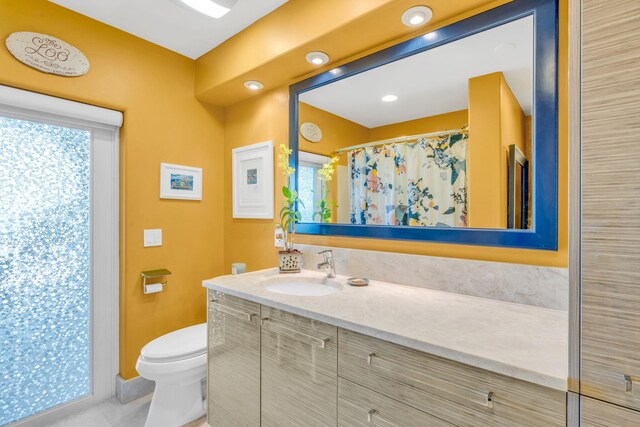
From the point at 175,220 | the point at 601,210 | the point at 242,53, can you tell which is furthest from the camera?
the point at 175,220

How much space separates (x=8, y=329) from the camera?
174cm

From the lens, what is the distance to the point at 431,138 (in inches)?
60.1

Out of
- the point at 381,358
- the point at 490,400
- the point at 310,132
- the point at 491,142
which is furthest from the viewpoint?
the point at 310,132

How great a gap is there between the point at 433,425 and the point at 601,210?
71cm

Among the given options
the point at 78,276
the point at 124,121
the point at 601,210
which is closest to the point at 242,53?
the point at 124,121

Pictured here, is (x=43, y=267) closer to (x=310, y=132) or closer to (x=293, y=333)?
(x=293, y=333)

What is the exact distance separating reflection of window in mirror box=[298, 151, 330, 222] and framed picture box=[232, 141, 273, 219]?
0.98 ft

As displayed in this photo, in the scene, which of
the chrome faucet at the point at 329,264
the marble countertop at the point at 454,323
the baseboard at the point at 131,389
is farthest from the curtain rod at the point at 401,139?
the baseboard at the point at 131,389

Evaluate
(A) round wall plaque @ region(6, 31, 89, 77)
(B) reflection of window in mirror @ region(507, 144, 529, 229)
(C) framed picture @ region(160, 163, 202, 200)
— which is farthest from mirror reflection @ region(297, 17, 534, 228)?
(A) round wall plaque @ region(6, 31, 89, 77)

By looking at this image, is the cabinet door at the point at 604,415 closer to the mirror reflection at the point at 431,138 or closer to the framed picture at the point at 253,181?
the mirror reflection at the point at 431,138

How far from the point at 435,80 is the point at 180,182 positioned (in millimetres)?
1970

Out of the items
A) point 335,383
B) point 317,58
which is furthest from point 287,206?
point 335,383

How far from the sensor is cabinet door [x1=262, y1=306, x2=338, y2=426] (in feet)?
3.67

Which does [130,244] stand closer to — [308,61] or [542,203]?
[308,61]
